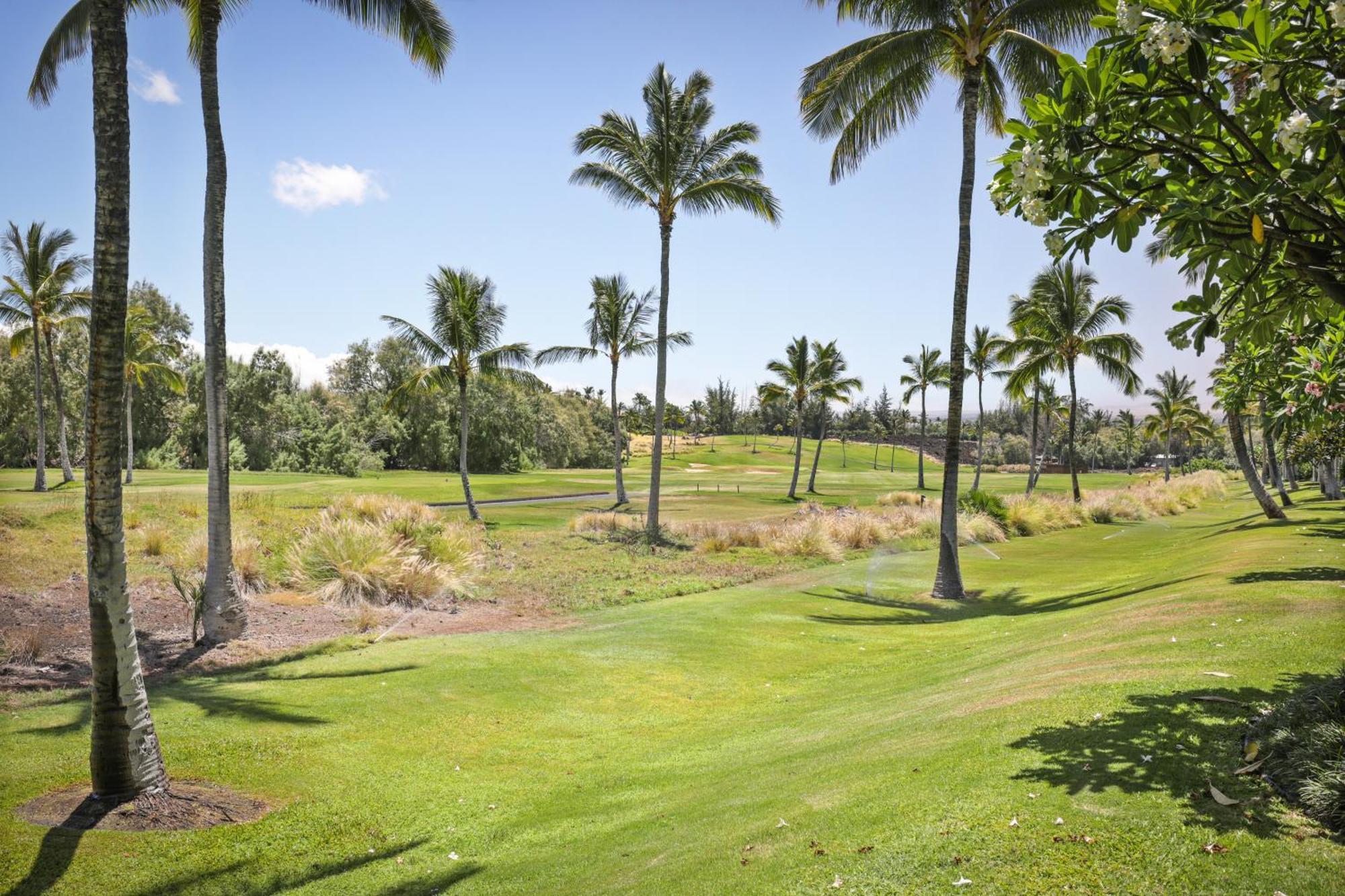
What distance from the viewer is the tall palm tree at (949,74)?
600 inches

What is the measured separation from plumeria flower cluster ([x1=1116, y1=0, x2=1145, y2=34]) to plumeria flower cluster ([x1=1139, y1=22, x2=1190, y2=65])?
0.09m

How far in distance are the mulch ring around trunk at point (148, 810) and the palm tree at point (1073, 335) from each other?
36789mm

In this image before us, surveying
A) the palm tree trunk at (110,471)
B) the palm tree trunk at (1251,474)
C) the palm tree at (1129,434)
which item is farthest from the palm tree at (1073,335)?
the palm tree at (1129,434)

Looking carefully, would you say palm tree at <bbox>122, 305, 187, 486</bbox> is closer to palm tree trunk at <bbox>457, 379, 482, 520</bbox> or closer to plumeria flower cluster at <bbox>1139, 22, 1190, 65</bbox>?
palm tree trunk at <bbox>457, 379, 482, 520</bbox>

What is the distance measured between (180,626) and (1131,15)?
536 inches

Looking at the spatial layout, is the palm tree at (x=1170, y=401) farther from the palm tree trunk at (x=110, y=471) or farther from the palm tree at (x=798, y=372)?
the palm tree trunk at (x=110, y=471)

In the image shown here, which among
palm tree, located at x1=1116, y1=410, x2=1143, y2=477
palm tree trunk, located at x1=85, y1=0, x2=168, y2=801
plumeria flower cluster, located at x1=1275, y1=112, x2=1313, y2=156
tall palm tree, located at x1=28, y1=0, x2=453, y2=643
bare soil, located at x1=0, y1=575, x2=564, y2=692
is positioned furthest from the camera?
palm tree, located at x1=1116, y1=410, x2=1143, y2=477

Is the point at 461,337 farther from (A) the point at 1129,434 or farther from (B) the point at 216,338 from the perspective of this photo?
(A) the point at 1129,434

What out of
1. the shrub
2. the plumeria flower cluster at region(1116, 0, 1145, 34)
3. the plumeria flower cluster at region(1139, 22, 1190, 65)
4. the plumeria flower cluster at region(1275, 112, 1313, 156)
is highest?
the plumeria flower cluster at region(1116, 0, 1145, 34)

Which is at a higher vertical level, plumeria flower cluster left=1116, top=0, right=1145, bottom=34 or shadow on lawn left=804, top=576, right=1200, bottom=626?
plumeria flower cluster left=1116, top=0, right=1145, bottom=34

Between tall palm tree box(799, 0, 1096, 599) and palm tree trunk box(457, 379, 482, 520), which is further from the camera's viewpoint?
palm tree trunk box(457, 379, 482, 520)

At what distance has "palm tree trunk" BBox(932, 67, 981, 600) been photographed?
16.0 metres

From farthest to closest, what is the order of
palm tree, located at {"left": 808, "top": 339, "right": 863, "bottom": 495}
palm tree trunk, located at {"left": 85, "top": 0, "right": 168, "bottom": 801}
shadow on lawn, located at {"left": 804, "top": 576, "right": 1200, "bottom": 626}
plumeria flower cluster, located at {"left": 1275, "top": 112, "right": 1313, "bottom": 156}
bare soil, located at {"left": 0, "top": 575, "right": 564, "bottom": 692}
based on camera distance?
palm tree, located at {"left": 808, "top": 339, "right": 863, "bottom": 495}, shadow on lawn, located at {"left": 804, "top": 576, "right": 1200, "bottom": 626}, bare soil, located at {"left": 0, "top": 575, "right": 564, "bottom": 692}, palm tree trunk, located at {"left": 85, "top": 0, "right": 168, "bottom": 801}, plumeria flower cluster, located at {"left": 1275, "top": 112, "right": 1313, "bottom": 156}

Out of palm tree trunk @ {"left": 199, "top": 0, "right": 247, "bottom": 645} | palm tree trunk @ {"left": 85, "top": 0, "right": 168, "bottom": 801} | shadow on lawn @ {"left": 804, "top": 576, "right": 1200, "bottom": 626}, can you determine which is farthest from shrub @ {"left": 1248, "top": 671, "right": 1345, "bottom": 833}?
palm tree trunk @ {"left": 199, "top": 0, "right": 247, "bottom": 645}
